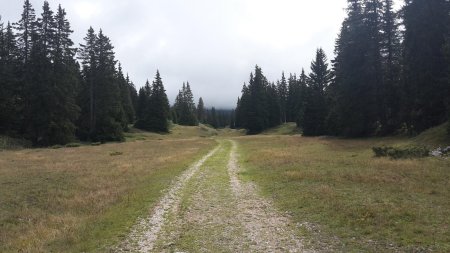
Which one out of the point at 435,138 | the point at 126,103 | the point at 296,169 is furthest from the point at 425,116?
the point at 126,103

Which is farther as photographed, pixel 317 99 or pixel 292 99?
pixel 292 99

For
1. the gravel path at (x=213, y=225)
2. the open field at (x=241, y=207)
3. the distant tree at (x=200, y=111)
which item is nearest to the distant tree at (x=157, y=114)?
the open field at (x=241, y=207)

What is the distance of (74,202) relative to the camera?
16.0m

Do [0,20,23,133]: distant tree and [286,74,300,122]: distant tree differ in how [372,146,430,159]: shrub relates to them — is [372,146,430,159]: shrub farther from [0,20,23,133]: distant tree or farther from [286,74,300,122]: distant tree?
[286,74,300,122]: distant tree

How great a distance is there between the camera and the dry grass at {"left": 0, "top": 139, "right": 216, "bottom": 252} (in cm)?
1064

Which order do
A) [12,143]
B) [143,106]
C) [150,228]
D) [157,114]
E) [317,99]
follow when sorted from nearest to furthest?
[150,228], [12,143], [317,99], [157,114], [143,106]

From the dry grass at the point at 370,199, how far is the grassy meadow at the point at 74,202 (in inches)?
221

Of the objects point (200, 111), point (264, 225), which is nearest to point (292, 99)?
point (200, 111)

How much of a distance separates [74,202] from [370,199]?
11.7 m

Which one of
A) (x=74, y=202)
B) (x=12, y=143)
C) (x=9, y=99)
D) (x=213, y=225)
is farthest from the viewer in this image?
(x=9, y=99)

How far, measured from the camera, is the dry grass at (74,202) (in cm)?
1064

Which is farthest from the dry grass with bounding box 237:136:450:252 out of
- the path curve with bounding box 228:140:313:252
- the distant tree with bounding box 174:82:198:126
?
the distant tree with bounding box 174:82:198:126

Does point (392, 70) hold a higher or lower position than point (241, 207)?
higher

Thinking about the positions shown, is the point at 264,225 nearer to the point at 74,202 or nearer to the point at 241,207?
the point at 241,207
